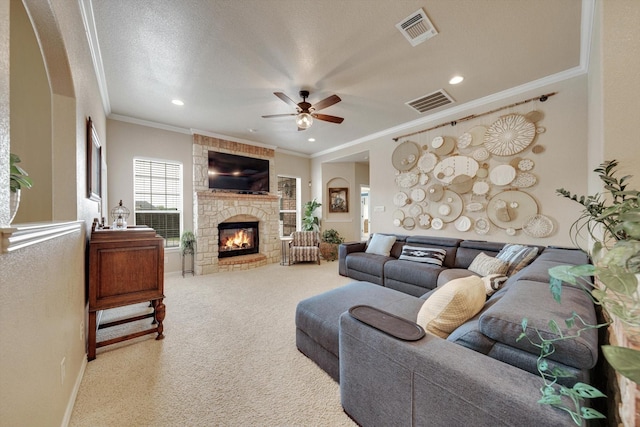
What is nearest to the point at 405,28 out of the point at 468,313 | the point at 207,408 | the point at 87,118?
the point at 468,313

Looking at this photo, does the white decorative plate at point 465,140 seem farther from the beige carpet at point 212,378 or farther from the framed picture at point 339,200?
the beige carpet at point 212,378

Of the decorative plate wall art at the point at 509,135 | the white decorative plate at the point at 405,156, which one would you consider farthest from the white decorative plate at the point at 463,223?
the white decorative plate at the point at 405,156

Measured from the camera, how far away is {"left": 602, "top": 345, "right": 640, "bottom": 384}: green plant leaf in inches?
17.3

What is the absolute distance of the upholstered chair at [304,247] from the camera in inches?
208

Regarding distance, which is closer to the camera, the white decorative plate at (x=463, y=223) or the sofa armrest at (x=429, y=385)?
the sofa armrest at (x=429, y=385)

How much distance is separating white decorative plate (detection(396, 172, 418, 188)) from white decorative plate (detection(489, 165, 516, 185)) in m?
1.14

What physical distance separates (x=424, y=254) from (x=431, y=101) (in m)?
2.29

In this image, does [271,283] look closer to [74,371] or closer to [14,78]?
[74,371]

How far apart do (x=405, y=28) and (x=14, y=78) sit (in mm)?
2855

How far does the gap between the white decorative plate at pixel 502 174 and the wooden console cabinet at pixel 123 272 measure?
13.9 ft

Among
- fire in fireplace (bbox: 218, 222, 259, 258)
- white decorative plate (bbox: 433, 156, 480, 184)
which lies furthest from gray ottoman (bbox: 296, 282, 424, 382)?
fire in fireplace (bbox: 218, 222, 259, 258)

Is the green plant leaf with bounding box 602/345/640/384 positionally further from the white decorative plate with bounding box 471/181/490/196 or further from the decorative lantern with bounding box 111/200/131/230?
the white decorative plate with bounding box 471/181/490/196

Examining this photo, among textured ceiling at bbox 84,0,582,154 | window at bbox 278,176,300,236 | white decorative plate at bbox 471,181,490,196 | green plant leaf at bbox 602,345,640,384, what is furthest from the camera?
window at bbox 278,176,300,236

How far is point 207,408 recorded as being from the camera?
1.47 m
